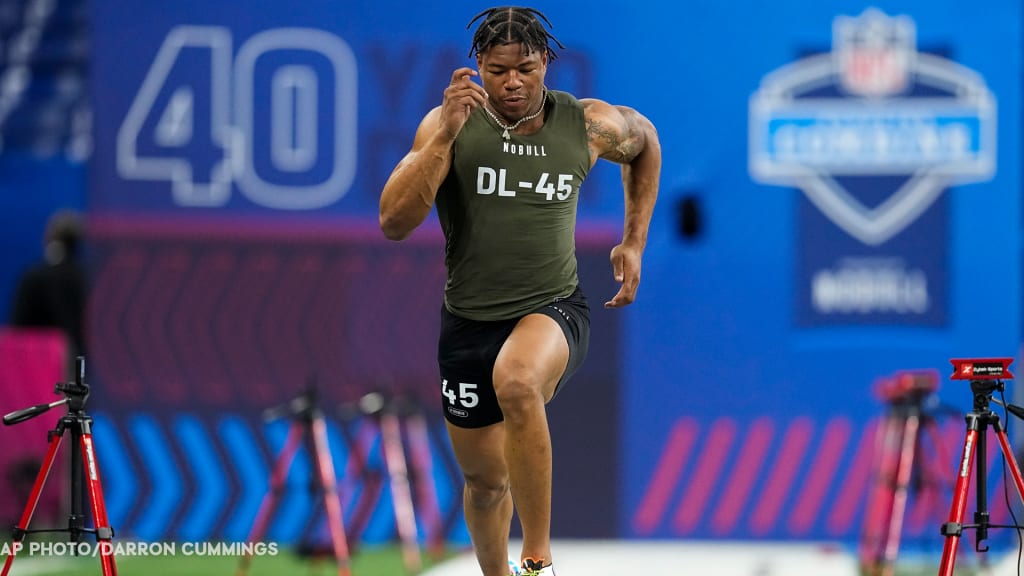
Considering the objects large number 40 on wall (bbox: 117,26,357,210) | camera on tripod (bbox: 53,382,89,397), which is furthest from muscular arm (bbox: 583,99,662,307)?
large number 40 on wall (bbox: 117,26,357,210)

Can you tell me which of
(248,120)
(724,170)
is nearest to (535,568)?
(724,170)

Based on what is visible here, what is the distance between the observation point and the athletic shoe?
5000 millimetres

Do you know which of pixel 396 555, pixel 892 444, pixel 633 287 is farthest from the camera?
pixel 396 555

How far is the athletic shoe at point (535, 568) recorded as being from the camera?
16.4ft

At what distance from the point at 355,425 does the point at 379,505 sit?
0.54m

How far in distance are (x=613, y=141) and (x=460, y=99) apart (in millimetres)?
837

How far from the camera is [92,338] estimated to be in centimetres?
948

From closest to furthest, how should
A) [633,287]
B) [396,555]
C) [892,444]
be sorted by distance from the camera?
[633,287], [892,444], [396,555]

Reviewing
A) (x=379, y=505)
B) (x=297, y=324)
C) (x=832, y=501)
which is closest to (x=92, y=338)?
(x=297, y=324)

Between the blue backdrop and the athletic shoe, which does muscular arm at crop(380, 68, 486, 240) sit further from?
the blue backdrop

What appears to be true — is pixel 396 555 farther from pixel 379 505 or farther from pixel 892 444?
pixel 892 444

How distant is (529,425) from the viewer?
4992mm

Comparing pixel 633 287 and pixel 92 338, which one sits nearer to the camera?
pixel 633 287

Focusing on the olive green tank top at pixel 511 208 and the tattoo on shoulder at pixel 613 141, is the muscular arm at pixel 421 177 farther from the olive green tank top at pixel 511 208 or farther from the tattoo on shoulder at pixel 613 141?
the tattoo on shoulder at pixel 613 141
